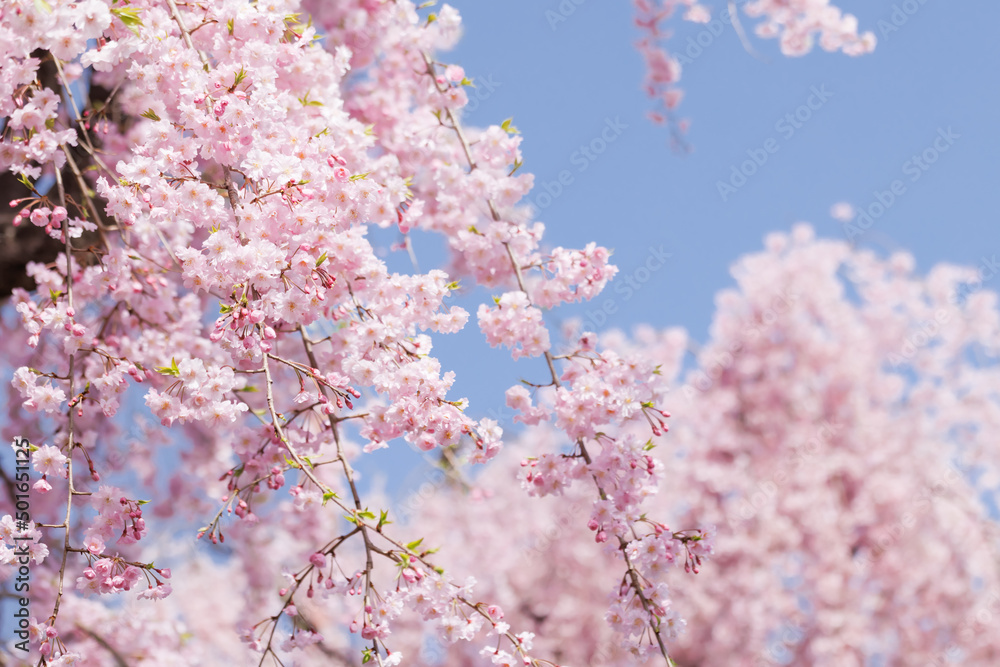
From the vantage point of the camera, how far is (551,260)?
9.45 feet

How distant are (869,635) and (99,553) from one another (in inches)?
344

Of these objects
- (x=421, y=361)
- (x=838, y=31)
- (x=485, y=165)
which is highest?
(x=838, y=31)

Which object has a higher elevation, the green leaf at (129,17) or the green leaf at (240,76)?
the green leaf at (129,17)

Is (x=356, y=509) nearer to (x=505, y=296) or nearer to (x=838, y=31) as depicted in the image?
(x=505, y=296)

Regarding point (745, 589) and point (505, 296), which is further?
point (745, 589)

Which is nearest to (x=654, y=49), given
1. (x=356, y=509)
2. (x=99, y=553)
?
(x=356, y=509)

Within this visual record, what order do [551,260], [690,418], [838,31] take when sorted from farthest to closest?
[690,418]
[838,31]
[551,260]
